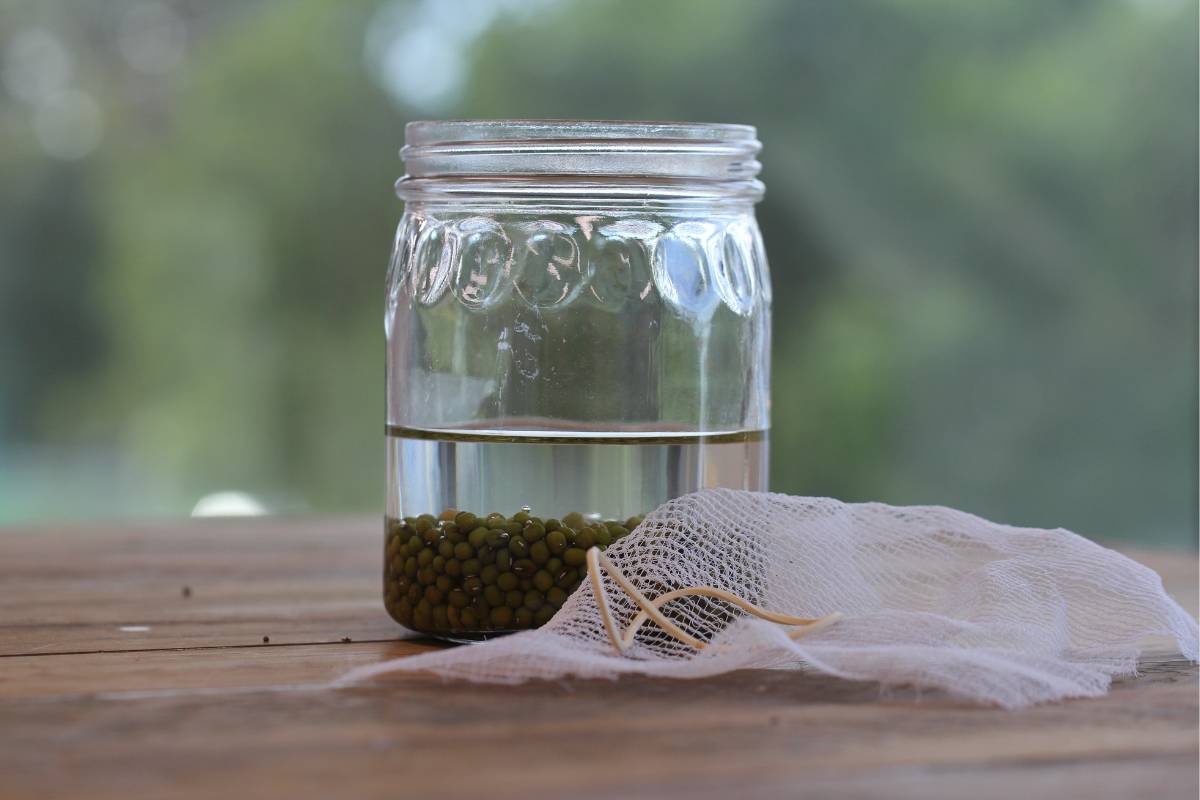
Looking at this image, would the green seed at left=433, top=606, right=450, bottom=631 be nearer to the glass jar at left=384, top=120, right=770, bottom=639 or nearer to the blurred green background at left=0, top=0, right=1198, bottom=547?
the glass jar at left=384, top=120, right=770, bottom=639

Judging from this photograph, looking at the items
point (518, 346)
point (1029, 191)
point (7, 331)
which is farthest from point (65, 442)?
point (518, 346)

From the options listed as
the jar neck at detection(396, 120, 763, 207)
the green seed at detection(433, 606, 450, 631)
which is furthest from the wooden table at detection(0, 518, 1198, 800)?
the jar neck at detection(396, 120, 763, 207)

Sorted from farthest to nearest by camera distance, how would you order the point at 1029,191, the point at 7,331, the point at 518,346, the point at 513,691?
the point at 7,331 < the point at 1029,191 < the point at 518,346 < the point at 513,691

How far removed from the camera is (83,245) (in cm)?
265

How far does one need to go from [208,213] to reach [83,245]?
9.4 inches

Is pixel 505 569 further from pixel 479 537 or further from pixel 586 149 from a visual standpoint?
pixel 586 149

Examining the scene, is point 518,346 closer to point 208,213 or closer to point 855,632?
point 855,632

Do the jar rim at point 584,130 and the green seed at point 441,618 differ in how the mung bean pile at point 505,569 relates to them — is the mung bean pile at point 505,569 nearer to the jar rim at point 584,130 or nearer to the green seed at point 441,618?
the green seed at point 441,618

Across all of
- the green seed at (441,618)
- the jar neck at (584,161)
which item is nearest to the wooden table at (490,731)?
the green seed at (441,618)

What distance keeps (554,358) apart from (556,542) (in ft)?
0.28

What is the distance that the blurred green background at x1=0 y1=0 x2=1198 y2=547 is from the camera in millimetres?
2424

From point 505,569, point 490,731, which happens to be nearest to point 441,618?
point 505,569

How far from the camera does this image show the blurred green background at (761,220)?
7.95ft

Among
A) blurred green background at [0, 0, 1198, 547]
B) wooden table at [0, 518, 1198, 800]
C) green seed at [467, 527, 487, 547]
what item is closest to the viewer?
wooden table at [0, 518, 1198, 800]
